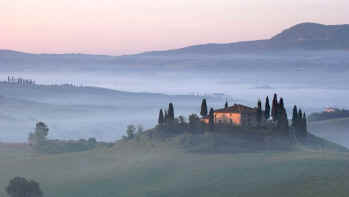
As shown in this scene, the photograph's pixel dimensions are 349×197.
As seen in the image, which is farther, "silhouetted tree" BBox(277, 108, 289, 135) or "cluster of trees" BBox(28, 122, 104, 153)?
"cluster of trees" BBox(28, 122, 104, 153)

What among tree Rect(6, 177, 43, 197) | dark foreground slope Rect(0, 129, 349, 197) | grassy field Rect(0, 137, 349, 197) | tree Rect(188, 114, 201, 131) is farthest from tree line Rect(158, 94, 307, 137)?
tree Rect(6, 177, 43, 197)

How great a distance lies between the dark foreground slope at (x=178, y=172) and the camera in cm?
9431

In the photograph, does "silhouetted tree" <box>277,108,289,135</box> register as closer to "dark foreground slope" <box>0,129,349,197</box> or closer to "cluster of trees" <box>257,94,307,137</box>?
"cluster of trees" <box>257,94,307,137</box>

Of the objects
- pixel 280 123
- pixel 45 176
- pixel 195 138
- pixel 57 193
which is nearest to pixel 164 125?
pixel 195 138

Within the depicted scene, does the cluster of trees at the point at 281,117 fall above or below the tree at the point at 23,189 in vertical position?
above

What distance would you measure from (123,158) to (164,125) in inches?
507

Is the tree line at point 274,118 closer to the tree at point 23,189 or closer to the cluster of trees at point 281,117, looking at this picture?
the cluster of trees at point 281,117

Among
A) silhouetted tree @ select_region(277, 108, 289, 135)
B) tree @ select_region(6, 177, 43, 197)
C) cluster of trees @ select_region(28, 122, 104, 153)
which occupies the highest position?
silhouetted tree @ select_region(277, 108, 289, 135)

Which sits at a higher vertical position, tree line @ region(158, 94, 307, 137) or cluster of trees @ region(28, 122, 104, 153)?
tree line @ region(158, 94, 307, 137)

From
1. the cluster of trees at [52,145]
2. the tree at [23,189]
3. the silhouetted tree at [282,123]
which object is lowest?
the tree at [23,189]

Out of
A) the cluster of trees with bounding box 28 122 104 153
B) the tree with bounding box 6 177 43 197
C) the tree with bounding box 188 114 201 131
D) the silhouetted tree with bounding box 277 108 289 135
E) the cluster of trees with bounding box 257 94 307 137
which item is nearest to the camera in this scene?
the tree with bounding box 6 177 43 197

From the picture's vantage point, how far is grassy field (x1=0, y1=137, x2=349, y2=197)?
9406 cm

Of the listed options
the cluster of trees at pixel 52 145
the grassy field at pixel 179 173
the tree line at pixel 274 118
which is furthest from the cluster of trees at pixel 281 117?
the cluster of trees at pixel 52 145

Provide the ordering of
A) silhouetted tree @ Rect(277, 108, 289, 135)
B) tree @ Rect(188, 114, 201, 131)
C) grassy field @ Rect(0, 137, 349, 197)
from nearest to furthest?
1. grassy field @ Rect(0, 137, 349, 197)
2. tree @ Rect(188, 114, 201, 131)
3. silhouetted tree @ Rect(277, 108, 289, 135)
